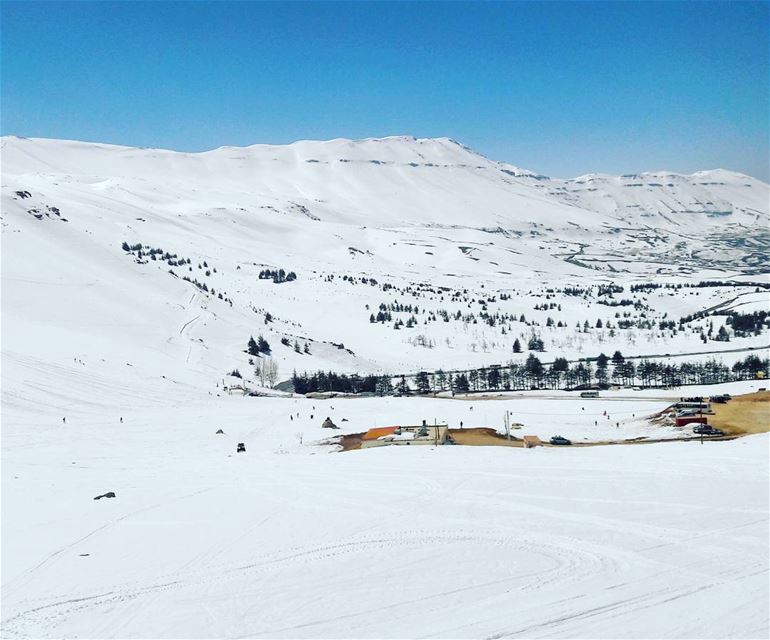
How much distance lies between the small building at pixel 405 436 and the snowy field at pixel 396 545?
330 cm

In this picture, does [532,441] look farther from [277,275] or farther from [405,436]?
[277,275]

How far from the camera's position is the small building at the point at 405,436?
28578 millimetres

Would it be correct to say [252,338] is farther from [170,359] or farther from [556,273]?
[556,273]

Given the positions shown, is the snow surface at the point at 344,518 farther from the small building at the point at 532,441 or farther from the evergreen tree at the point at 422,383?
the evergreen tree at the point at 422,383

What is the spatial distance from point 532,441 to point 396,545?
1689 cm

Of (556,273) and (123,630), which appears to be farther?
(556,273)

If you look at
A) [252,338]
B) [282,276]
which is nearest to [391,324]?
[252,338]

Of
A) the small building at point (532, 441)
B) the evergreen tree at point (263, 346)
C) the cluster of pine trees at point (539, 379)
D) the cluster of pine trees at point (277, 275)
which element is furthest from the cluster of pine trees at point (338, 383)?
the cluster of pine trees at point (277, 275)

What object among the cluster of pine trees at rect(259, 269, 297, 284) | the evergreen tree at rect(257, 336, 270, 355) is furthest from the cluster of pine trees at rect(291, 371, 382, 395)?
the cluster of pine trees at rect(259, 269, 297, 284)

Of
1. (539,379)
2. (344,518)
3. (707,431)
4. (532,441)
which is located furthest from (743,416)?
(539,379)

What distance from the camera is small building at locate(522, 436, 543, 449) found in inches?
1146

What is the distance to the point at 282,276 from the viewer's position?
139 meters

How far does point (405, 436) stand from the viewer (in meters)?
29.7

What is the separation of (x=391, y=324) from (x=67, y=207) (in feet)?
329
